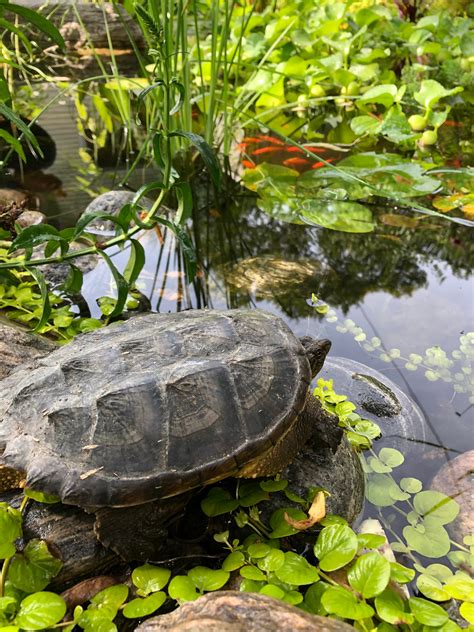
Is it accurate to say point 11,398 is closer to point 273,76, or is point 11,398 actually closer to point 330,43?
point 273,76

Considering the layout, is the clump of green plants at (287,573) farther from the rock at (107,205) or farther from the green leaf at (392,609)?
the rock at (107,205)

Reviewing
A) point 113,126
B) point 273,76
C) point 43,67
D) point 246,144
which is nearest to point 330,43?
point 273,76

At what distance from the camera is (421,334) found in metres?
2.75

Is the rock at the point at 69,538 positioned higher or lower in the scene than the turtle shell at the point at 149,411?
lower

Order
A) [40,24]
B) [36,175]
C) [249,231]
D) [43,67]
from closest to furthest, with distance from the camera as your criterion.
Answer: [40,24] < [249,231] < [36,175] < [43,67]

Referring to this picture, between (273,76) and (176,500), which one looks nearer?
(176,500)

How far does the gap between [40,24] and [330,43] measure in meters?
4.37

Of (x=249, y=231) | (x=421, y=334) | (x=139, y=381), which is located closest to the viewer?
(x=139, y=381)

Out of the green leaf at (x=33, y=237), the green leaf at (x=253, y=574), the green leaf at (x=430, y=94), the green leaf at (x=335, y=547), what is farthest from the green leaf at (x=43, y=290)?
the green leaf at (x=430, y=94)

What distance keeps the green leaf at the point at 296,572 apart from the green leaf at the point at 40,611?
0.56m

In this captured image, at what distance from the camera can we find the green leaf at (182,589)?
54.4 inches

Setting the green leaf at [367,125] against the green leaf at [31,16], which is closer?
the green leaf at [31,16]

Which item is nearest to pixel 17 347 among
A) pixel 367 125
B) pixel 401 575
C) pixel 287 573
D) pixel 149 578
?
pixel 149 578

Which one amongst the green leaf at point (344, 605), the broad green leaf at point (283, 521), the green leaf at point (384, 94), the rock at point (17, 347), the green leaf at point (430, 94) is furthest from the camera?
the green leaf at point (384, 94)
